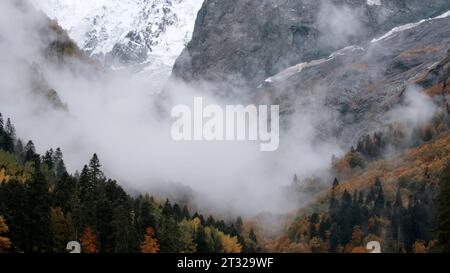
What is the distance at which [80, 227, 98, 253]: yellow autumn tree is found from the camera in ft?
349

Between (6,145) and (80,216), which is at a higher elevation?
(6,145)

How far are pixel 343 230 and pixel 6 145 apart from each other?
3304 inches

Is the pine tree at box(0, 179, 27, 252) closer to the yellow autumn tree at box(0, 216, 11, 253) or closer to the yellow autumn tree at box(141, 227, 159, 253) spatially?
the yellow autumn tree at box(0, 216, 11, 253)

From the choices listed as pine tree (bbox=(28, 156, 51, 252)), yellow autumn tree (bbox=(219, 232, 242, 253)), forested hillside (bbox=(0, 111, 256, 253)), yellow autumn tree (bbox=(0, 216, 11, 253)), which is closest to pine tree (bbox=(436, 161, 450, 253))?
forested hillside (bbox=(0, 111, 256, 253))

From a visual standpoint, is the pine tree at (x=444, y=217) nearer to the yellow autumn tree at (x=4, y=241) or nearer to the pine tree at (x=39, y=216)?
the yellow autumn tree at (x=4, y=241)

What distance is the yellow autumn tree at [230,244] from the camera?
167 metres

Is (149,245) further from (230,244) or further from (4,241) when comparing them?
(230,244)

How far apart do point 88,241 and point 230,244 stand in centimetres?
6726

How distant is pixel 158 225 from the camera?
432ft
